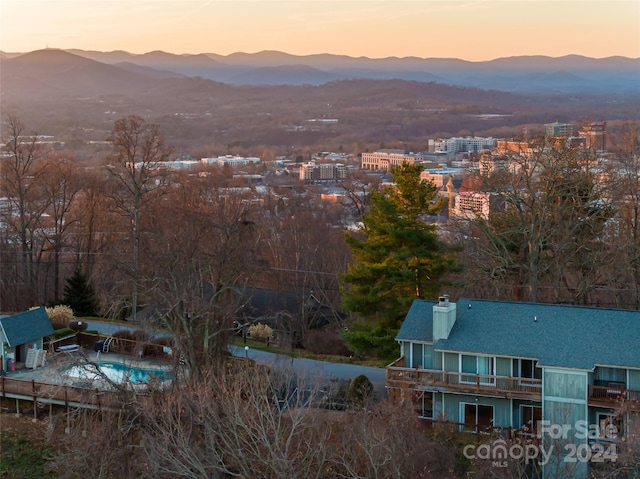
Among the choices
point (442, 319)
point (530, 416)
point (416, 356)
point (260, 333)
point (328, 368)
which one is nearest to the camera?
point (530, 416)

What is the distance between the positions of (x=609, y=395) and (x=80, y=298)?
22932 millimetres

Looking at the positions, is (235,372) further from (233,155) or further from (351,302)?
(233,155)

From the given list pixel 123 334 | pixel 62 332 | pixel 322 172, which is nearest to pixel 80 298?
pixel 62 332

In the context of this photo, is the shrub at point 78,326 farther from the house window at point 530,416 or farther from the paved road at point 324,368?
the house window at point 530,416

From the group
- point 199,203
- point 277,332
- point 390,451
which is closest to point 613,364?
point 390,451

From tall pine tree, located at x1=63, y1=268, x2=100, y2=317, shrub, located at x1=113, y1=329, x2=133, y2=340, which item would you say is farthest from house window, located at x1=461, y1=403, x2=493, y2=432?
tall pine tree, located at x1=63, y1=268, x2=100, y2=317

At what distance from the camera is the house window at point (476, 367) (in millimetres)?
20594

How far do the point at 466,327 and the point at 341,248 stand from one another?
2535 centimetres

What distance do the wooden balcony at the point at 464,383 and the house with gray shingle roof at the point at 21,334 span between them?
11.1m

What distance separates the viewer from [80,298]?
116 feet

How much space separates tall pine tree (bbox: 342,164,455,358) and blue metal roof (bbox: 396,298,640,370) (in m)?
4.01

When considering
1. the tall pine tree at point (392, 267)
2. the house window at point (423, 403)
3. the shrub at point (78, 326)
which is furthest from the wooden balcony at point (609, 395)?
the shrub at point (78, 326)

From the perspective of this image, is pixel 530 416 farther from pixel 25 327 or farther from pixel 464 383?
pixel 25 327

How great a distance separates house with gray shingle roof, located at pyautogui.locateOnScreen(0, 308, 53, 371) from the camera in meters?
25.0
